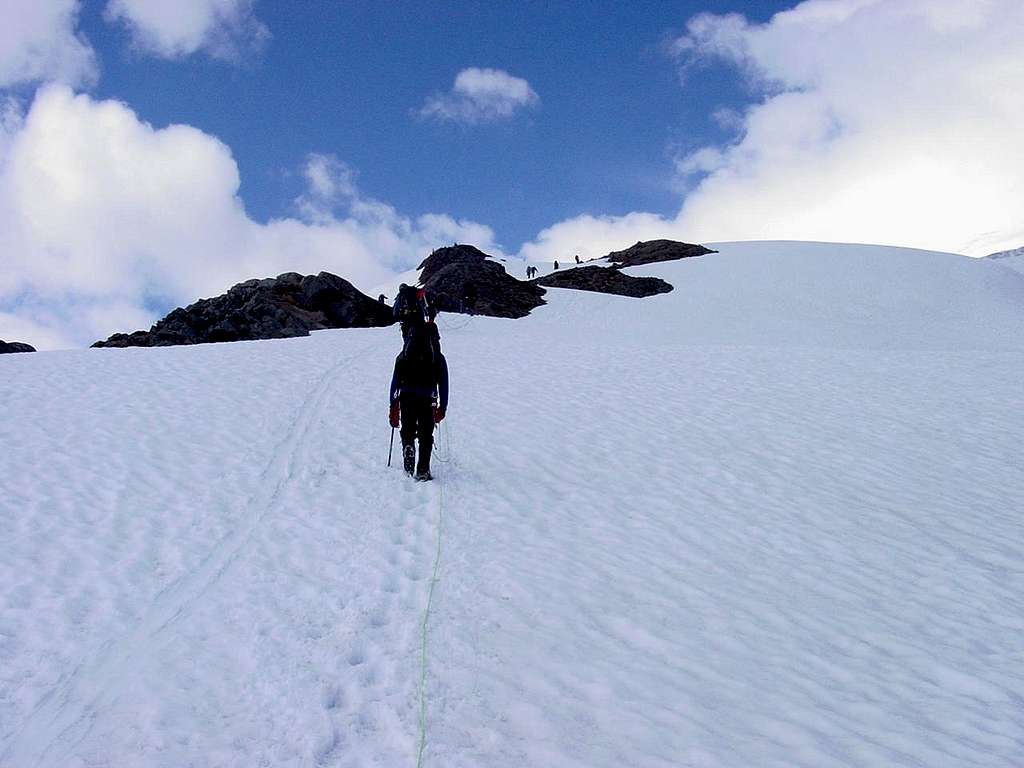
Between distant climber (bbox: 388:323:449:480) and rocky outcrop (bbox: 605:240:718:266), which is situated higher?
rocky outcrop (bbox: 605:240:718:266)

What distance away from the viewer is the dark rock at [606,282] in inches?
1677

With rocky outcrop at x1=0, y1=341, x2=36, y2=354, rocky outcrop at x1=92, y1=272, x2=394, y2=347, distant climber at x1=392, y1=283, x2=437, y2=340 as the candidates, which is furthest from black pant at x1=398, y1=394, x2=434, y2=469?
rocky outcrop at x1=0, y1=341, x2=36, y2=354

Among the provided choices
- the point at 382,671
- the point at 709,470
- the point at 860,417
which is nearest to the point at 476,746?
the point at 382,671

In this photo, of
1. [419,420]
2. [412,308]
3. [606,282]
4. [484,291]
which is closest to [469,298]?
[484,291]

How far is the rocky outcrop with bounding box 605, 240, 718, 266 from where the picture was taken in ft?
179

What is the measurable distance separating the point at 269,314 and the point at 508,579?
25.1 meters

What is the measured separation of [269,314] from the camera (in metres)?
27.9

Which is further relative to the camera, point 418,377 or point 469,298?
point 469,298

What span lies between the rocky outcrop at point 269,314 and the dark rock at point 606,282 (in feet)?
52.6

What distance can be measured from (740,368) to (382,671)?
16214mm

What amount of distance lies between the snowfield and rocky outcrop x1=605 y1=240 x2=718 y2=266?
41576 millimetres

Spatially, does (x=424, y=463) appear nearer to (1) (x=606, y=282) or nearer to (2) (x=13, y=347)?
(2) (x=13, y=347)

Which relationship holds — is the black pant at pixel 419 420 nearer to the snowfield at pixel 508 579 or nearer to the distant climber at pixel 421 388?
the distant climber at pixel 421 388

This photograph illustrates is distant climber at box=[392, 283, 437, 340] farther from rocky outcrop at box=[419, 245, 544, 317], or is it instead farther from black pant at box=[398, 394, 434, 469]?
rocky outcrop at box=[419, 245, 544, 317]
